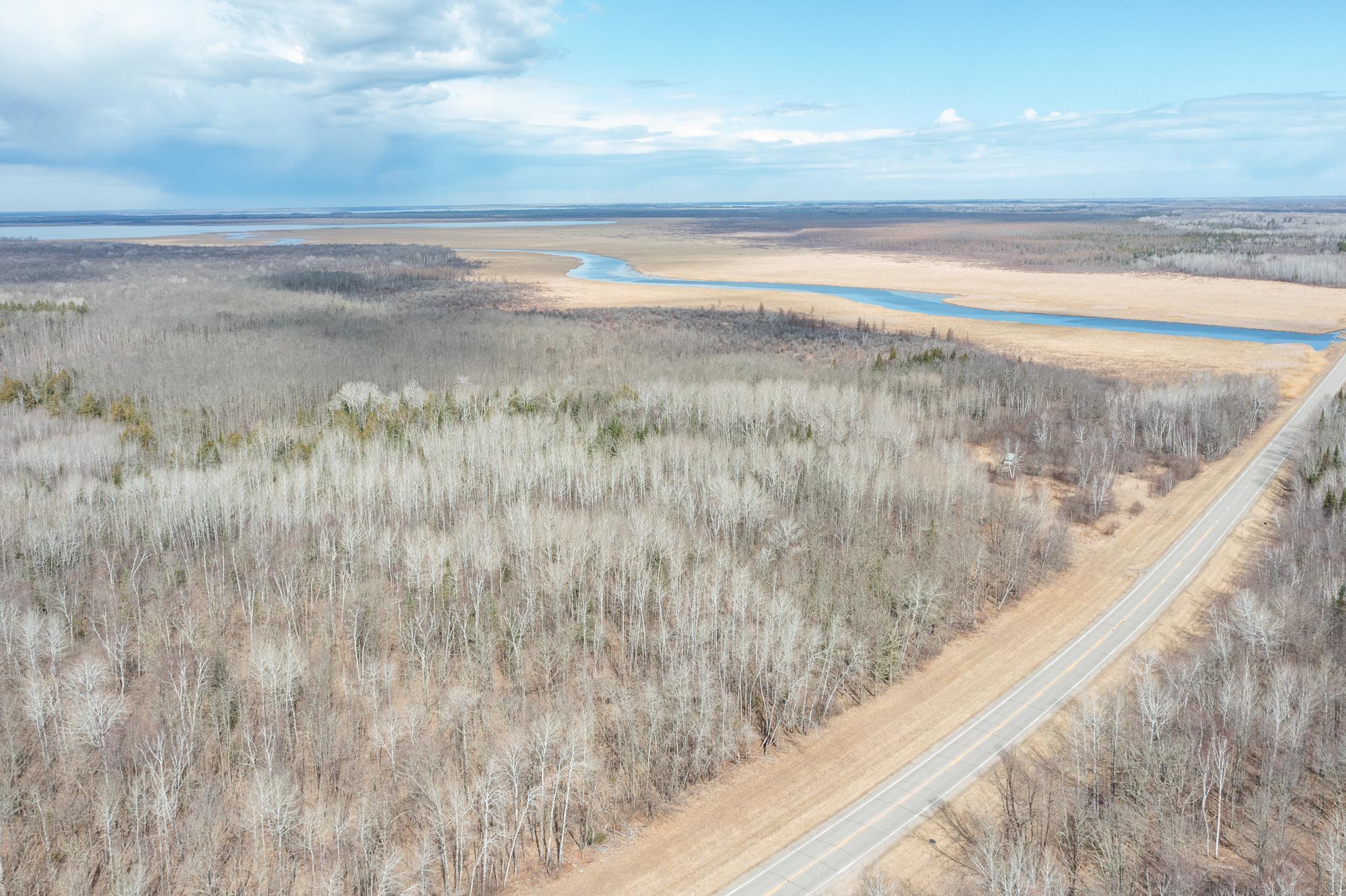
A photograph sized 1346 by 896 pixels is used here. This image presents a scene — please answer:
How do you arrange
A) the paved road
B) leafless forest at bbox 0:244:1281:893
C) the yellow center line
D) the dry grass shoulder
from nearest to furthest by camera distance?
the paved road, the yellow center line, the dry grass shoulder, leafless forest at bbox 0:244:1281:893

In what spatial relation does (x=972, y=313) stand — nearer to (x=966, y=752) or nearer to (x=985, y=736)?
(x=985, y=736)

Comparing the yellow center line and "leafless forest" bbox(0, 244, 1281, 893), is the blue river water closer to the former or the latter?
"leafless forest" bbox(0, 244, 1281, 893)

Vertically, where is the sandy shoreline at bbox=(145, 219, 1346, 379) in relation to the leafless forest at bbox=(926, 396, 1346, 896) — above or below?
above

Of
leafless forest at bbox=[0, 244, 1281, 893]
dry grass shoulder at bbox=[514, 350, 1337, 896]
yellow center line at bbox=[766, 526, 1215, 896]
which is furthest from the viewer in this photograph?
leafless forest at bbox=[0, 244, 1281, 893]

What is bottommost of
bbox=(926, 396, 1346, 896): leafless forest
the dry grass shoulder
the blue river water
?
the dry grass shoulder

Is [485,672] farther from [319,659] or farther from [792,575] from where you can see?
[792,575]

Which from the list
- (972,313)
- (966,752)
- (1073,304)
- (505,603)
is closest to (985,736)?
(966,752)

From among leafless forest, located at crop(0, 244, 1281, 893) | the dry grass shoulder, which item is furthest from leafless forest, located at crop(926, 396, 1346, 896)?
the dry grass shoulder

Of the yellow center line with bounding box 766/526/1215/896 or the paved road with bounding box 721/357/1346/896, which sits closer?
the paved road with bounding box 721/357/1346/896
